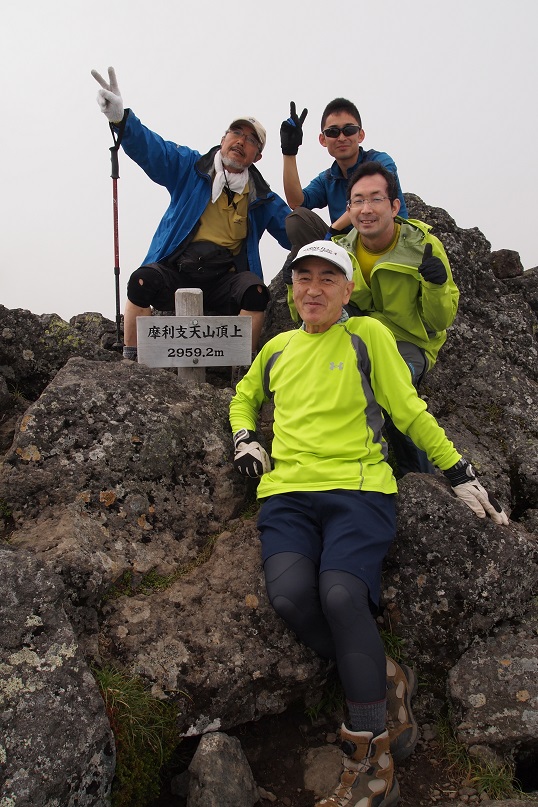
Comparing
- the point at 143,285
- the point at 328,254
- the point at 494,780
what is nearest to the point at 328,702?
the point at 494,780

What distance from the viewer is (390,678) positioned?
4980mm

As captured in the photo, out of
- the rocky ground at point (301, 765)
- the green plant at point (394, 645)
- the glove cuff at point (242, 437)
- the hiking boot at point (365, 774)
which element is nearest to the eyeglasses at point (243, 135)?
the glove cuff at point (242, 437)

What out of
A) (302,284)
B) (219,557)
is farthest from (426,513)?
(302,284)

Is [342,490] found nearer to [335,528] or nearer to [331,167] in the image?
[335,528]

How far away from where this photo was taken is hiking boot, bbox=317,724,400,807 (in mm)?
4145

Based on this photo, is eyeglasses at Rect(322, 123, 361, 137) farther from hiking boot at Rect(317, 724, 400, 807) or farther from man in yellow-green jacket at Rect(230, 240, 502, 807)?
hiking boot at Rect(317, 724, 400, 807)

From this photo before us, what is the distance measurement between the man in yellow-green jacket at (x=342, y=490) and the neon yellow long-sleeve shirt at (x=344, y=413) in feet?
0.03

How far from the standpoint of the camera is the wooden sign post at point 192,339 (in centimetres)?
714

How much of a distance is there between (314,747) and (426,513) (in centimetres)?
220

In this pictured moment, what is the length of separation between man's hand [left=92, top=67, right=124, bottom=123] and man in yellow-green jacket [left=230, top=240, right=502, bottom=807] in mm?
3886

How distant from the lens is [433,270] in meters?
6.45

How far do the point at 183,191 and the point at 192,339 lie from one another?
8.72 ft

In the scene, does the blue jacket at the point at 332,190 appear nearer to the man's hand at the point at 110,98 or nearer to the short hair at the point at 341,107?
the short hair at the point at 341,107

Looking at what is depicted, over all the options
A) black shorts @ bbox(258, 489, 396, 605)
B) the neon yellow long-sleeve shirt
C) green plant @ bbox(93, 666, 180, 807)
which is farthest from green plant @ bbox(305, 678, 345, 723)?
the neon yellow long-sleeve shirt
